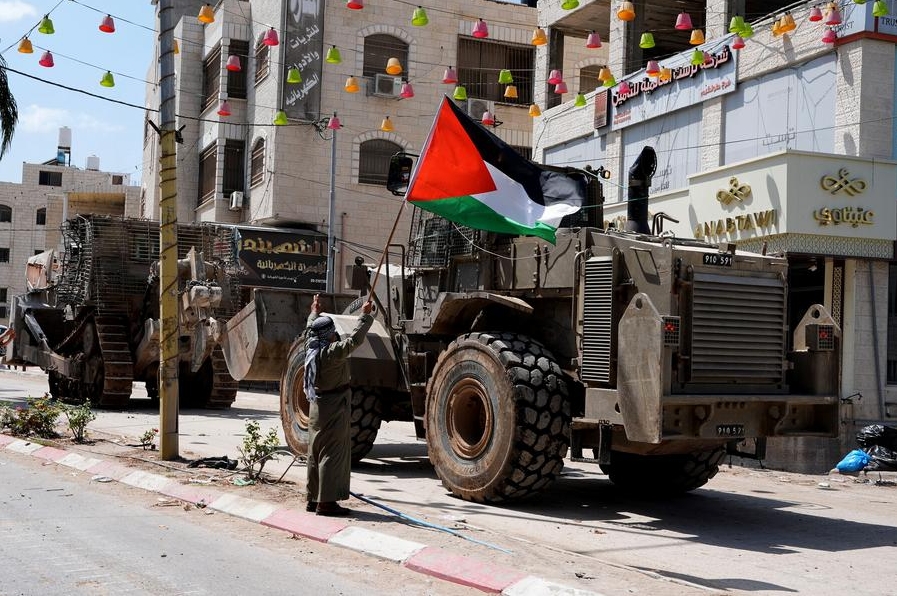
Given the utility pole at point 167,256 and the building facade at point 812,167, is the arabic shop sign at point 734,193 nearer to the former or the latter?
the building facade at point 812,167

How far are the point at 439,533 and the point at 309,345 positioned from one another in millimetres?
1978

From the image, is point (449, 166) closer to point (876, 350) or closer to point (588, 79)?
point (876, 350)

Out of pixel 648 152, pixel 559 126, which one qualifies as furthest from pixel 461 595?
pixel 559 126

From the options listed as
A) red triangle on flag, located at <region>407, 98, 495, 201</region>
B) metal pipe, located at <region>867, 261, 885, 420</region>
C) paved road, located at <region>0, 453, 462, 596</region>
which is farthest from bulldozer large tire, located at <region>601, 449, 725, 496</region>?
metal pipe, located at <region>867, 261, 885, 420</region>

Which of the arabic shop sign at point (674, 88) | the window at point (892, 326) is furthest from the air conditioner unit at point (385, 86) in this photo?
the window at point (892, 326)

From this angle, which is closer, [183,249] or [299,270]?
[183,249]

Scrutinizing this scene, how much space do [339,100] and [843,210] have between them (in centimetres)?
1946

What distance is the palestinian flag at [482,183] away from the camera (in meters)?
9.55

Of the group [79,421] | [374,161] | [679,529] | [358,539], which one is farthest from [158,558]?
[374,161]

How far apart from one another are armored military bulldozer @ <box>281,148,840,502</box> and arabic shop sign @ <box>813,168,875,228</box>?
6060 mm

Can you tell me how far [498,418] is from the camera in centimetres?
882

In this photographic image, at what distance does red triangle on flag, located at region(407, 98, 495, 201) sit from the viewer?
968 centimetres

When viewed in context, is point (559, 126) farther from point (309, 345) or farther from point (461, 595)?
point (461, 595)

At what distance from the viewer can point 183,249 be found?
20047 mm
